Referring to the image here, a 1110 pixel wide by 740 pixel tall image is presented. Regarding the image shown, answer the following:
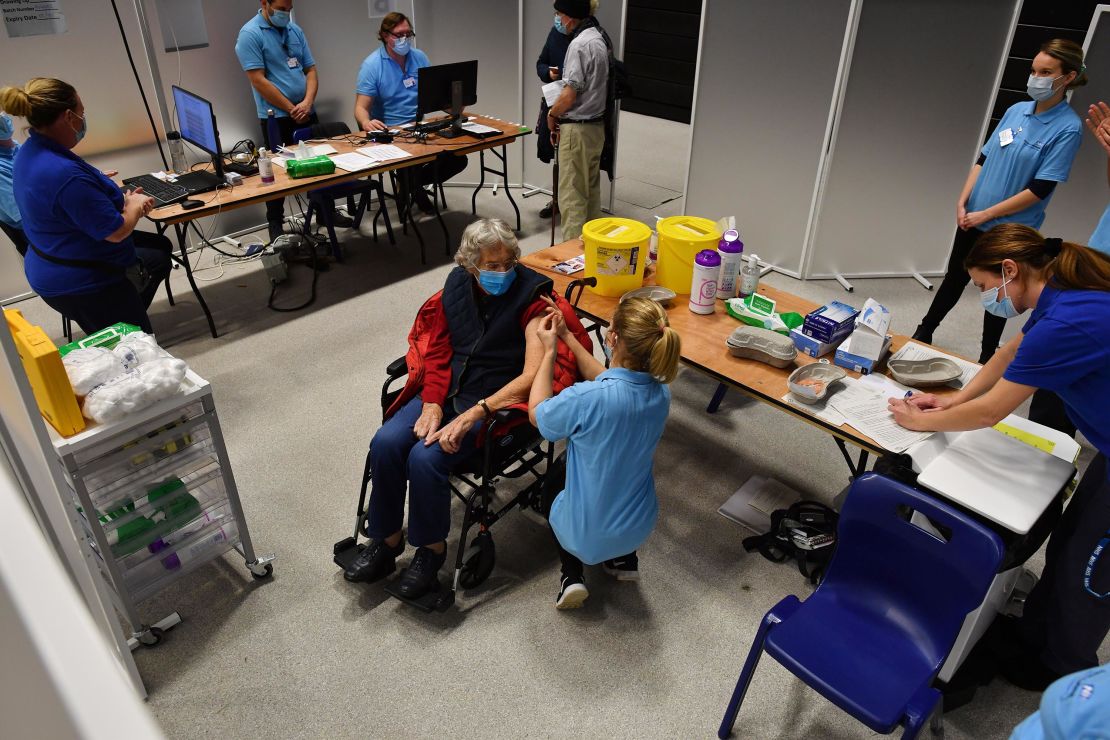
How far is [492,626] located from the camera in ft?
8.71

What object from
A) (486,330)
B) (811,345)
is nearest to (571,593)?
(486,330)

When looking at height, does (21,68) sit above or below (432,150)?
above

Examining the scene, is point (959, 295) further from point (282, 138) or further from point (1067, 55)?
point (282, 138)

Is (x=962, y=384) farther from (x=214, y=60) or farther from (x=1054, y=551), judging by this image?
(x=214, y=60)

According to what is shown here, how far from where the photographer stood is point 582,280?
307 centimetres

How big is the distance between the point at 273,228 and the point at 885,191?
4105 mm

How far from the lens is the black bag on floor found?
284cm

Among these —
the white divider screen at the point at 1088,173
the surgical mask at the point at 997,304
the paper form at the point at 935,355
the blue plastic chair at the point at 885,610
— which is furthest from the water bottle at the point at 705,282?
the white divider screen at the point at 1088,173

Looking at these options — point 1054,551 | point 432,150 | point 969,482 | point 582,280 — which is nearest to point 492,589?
point 582,280

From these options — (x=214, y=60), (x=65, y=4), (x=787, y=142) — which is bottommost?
(x=787, y=142)

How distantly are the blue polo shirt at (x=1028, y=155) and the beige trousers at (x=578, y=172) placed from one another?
92.3 inches

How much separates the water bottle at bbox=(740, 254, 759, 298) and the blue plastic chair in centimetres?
115

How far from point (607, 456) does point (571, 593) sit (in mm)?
626

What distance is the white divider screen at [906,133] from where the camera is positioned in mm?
4285
